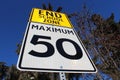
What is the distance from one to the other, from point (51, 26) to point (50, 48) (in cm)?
46

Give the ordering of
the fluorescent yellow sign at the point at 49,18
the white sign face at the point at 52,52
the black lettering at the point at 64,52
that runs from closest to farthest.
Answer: the white sign face at the point at 52,52, the black lettering at the point at 64,52, the fluorescent yellow sign at the point at 49,18

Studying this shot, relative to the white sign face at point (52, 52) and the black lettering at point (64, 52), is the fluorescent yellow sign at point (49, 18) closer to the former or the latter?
the white sign face at point (52, 52)

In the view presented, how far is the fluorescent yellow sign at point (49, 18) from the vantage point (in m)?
2.90

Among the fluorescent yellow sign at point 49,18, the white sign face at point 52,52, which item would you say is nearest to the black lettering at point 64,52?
the white sign face at point 52,52

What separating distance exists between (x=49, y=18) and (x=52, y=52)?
0.68 meters

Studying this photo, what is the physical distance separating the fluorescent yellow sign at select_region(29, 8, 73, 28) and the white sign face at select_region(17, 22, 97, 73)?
0.31 feet

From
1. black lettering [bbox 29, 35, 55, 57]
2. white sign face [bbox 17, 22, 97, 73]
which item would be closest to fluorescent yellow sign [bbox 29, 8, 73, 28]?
white sign face [bbox 17, 22, 97, 73]

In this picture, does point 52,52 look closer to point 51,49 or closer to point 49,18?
point 51,49

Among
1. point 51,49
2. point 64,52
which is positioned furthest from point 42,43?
point 64,52

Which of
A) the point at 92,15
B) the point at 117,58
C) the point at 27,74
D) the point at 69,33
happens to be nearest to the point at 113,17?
the point at 117,58

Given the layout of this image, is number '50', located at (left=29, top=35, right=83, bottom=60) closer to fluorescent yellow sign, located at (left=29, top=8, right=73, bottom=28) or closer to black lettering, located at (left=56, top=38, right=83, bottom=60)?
black lettering, located at (left=56, top=38, right=83, bottom=60)

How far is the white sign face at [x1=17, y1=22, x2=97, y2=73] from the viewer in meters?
2.31

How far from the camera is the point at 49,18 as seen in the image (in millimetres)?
3008

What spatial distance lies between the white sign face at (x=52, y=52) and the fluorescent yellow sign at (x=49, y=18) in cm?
10
